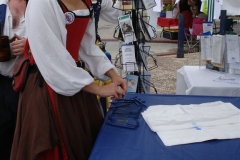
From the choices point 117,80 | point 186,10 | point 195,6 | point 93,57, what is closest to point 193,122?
point 117,80

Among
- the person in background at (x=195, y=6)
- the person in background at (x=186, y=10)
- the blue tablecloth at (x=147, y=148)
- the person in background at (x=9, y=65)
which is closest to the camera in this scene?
the blue tablecloth at (x=147, y=148)

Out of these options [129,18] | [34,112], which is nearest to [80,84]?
[34,112]

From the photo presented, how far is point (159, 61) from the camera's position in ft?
19.1

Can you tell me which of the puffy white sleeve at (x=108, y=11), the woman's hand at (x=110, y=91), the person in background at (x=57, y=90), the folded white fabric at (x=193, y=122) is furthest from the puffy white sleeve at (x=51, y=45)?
the puffy white sleeve at (x=108, y=11)

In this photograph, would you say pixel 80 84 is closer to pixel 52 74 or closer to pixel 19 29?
pixel 52 74

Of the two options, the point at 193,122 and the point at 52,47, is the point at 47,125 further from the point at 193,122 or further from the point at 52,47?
the point at 193,122

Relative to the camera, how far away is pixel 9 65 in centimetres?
158

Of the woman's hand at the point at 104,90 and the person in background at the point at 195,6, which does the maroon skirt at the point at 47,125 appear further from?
the person in background at the point at 195,6

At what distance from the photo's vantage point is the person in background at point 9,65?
1.55m

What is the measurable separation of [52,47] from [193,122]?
0.65m

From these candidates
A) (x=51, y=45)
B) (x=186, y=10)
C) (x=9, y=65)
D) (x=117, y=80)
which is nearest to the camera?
(x=51, y=45)

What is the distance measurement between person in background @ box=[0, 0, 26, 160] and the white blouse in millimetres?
453

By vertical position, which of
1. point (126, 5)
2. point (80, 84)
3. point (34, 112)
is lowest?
point (34, 112)

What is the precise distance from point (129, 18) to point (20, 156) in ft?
3.57
